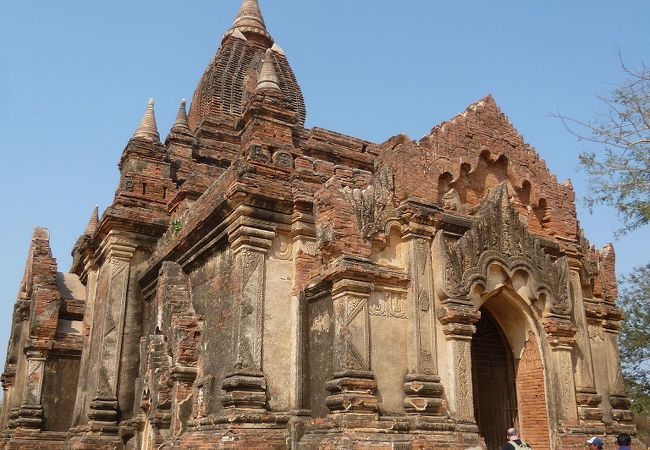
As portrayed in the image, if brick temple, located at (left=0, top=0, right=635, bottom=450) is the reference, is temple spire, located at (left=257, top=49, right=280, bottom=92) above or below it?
above

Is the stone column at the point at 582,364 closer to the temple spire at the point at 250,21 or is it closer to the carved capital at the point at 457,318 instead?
the carved capital at the point at 457,318

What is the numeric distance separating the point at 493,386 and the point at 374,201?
4.06 m

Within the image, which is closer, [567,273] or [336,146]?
[567,273]

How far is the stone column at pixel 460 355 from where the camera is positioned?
9.38m

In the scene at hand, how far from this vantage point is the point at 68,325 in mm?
17688

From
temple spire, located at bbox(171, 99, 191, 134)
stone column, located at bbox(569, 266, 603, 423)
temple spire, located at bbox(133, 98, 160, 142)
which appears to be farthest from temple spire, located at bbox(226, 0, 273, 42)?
stone column, located at bbox(569, 266, 603, 423)

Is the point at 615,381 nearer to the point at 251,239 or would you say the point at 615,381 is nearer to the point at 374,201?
the point at 374,201

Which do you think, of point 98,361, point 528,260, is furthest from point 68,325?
point 528,260

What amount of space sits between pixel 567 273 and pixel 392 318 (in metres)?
3.70

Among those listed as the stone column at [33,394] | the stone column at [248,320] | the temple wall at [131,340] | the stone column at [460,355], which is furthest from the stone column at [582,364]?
the stone column at [33,394]

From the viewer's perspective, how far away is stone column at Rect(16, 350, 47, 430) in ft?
52.7

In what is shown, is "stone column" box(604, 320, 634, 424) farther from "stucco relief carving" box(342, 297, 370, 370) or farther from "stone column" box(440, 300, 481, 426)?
"stucco relief carving" box(342, 297, 370, 370)

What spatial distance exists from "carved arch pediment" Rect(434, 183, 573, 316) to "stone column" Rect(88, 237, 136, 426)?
7.99 metres

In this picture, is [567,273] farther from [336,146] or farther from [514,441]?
[336,146]
